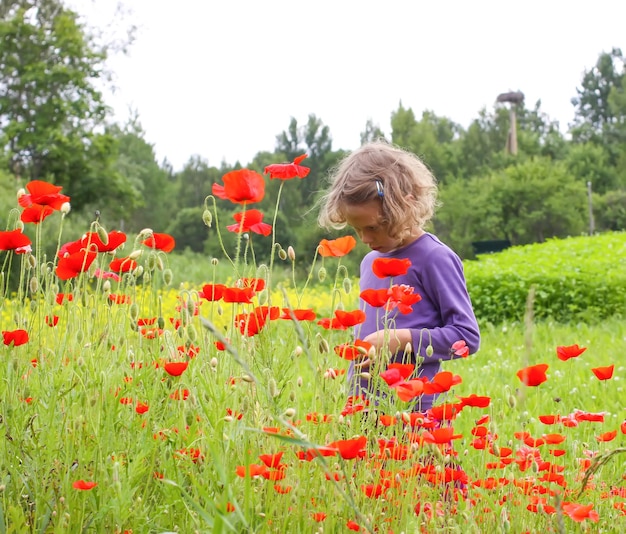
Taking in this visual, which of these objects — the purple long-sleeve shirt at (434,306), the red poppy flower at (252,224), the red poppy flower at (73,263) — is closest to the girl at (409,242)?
the purple long-sleeve shirt at (434,306)

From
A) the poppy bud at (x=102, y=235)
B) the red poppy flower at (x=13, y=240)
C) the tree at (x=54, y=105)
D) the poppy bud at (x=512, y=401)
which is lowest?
the poppy bud at (x=512, y=401)

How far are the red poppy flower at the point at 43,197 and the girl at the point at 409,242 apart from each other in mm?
820

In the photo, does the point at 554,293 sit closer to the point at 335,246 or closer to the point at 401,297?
the point at 335,246

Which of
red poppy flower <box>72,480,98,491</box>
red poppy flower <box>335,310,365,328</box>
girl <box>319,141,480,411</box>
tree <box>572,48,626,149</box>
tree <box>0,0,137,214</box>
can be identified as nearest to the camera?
red poppy flower <box>72,480,98,491</box>

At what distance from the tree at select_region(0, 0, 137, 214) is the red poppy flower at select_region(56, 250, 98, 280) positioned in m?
17.9

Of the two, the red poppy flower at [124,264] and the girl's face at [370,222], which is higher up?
the girl's face at [370,222]

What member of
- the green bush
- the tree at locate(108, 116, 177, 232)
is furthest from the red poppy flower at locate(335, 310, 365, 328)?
the tree at locate(108, 116, 177, 232)

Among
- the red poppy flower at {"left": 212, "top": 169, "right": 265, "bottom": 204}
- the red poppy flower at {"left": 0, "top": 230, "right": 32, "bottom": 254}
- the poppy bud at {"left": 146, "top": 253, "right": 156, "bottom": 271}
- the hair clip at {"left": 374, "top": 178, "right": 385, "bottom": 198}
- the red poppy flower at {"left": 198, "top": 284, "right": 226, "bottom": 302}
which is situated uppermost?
the hair clip at {"left": 374, "top": 178, "right": 385, "bottom": 198}

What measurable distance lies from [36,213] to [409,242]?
1144 mm

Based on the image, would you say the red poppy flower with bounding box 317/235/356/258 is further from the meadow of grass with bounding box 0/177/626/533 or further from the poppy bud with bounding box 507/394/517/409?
the poppy bud with bounding box 507/394/517/409

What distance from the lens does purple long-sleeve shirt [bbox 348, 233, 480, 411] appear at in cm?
217

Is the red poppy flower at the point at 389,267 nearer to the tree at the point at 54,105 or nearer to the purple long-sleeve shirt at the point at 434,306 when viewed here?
the purple long-sleeve shirt at the point at 434,306

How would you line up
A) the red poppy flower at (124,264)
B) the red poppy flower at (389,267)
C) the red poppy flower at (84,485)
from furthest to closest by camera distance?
the red poppy flower at (124,264)
the red poppy flower at (389,267)
the red poppy flower at (84,485)

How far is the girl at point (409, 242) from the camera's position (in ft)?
7.24
